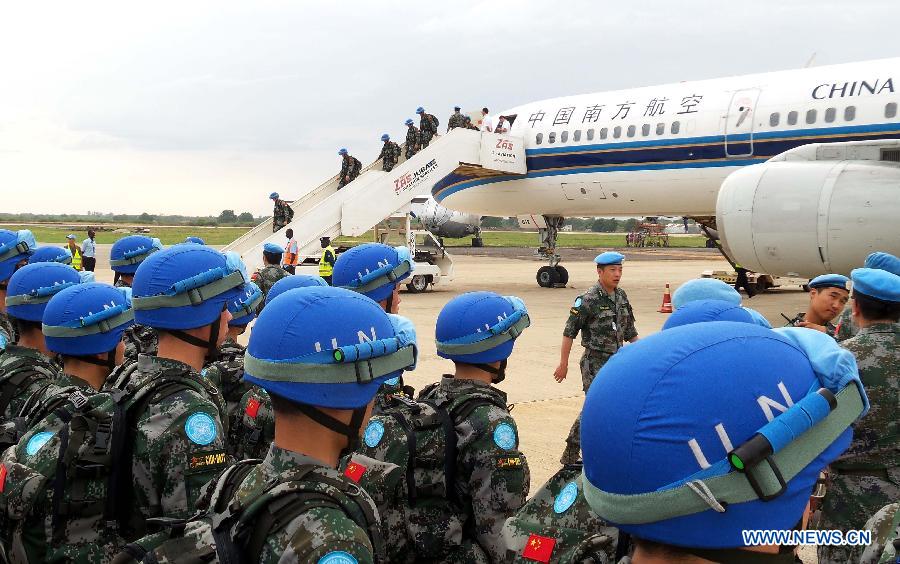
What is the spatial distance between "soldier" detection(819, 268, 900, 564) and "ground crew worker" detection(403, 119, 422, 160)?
2136 centimetres

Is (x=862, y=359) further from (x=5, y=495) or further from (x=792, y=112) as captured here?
(x=792, y=112)

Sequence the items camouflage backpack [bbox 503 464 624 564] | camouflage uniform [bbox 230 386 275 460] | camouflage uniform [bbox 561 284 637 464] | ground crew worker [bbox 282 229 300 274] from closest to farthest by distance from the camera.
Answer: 1. camouflage backpack [bbox 503 464 624 564]
2. camouflage uniform [bbox 230 386 275 460]
3. camouflage uniform [bbox 561 284 637 464]
4. ground crew worker [bbox 282 229 300 274]

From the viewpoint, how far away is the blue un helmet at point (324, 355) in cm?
249

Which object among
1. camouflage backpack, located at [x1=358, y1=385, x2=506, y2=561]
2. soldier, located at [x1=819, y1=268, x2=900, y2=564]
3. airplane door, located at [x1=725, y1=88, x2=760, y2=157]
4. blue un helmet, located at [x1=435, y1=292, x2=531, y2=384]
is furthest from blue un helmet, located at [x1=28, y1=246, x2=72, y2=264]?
airplane door, located at [x1=725, y1=88, x2=760, y2=157]

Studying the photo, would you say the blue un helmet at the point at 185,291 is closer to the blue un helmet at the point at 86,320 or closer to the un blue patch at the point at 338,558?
the blue un helmet at the point at 86,320

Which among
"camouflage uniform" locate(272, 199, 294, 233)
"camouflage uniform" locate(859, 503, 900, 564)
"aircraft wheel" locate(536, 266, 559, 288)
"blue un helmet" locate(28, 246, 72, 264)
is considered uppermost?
"camouflage uniform" locate(859, 503, 900, 564)

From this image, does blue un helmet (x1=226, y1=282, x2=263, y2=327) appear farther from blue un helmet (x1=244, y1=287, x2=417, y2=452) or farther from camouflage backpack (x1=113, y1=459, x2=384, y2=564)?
camouflage backpack (x1=113, y1=459, x2=384, y2=564)

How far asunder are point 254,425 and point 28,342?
1658 mm

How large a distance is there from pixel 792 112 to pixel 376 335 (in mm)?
17832

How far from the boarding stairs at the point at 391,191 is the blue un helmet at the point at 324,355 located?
20.7m

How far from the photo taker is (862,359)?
4.52 meters

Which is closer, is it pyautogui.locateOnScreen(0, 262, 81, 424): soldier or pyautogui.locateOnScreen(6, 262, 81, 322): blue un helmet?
pyautogui.locateOnScreen(0, 262, 81, 424): soldier

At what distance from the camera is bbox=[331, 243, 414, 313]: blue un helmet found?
5.41 m

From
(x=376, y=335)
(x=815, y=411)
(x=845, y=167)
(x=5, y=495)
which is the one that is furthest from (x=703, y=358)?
(x=845, y=167)
